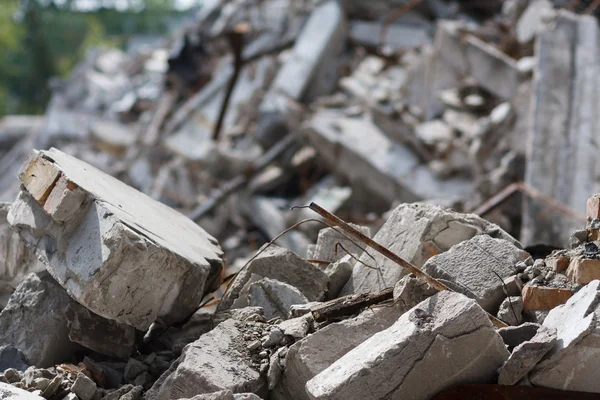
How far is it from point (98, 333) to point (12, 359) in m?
0.32

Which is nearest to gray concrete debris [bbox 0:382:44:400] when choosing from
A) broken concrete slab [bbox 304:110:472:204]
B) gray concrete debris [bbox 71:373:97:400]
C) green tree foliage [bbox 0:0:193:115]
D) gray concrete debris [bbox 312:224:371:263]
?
gray concrete debris [bbox 71:373:97:400]

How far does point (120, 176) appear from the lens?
1213 centimetres

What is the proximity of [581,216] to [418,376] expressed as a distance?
401 centimetres

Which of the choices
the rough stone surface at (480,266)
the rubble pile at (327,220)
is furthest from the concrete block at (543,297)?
the rough stone surface at (480,266)

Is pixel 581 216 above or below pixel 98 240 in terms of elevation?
below

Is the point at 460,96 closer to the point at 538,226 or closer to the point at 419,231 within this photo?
the point at 538,226

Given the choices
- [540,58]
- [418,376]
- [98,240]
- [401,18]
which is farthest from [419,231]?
[401,18]

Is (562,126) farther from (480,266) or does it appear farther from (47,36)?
(47,36)

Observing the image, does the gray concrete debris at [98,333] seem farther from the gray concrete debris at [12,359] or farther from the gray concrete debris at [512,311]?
the gray concrete debris at [512,311]

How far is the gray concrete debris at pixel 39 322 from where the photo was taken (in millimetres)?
3277

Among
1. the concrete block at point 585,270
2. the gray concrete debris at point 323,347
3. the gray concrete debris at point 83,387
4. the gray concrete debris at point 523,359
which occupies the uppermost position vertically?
A: the concrete block at point 585,270

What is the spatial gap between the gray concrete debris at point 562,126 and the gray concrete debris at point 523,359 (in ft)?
12.5

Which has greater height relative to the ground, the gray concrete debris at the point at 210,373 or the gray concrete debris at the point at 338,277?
the gray concrete debris at the point at 210,373

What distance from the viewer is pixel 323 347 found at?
2768 mm
